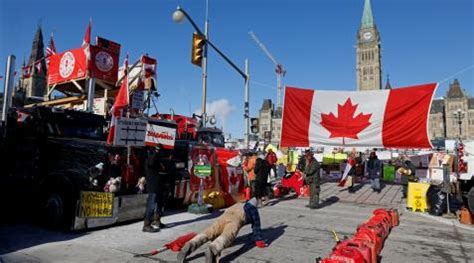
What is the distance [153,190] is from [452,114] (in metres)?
153

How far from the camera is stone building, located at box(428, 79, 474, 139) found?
436 ft

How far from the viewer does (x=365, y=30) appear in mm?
179000

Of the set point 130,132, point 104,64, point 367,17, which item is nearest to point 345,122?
point 130,132

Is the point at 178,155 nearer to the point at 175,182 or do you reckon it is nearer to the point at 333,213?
the point at 175,182

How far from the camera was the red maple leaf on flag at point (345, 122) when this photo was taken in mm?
10000

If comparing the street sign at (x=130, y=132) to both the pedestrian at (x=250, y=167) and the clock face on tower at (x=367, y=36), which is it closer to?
the pedestrian at (x=250, y=167)

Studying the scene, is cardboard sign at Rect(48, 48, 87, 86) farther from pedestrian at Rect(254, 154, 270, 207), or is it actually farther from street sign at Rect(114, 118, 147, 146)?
pedestrian at Rect(254, 154, 270, 207)

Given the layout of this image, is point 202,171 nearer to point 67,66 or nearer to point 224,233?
point 224,233

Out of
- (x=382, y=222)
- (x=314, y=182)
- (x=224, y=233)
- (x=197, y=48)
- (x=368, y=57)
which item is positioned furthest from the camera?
(x=368, y=57)

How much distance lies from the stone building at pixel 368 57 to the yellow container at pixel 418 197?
161 m

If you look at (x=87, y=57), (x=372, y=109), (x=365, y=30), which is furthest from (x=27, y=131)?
(x=365, y=30)

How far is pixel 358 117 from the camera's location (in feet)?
33.0

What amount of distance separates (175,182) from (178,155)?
42.5 inches

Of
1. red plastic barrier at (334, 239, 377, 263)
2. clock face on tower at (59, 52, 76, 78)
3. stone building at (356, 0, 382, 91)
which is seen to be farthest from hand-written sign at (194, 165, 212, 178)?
stone building at (356, 0, 382, 91)
